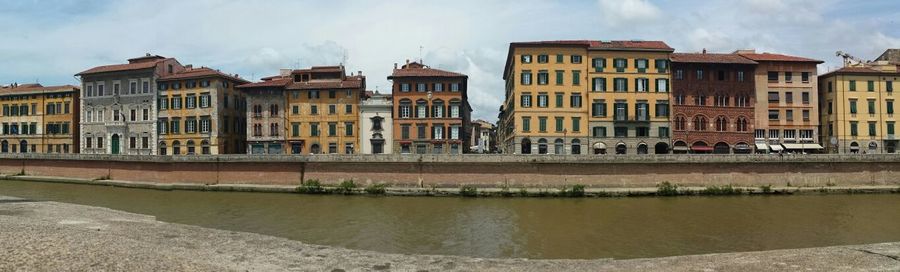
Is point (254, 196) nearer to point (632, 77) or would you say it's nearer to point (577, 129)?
point (577, 129)

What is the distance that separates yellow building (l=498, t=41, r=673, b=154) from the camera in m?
59.7

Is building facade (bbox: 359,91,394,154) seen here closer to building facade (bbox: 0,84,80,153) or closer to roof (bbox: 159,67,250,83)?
roof (bbox: 159,67,250,83)

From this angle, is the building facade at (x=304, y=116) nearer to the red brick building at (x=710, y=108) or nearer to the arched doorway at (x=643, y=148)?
the arched doorway at (x=643, y=148)

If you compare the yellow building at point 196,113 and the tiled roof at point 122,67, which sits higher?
the tiled roof at point 122,67

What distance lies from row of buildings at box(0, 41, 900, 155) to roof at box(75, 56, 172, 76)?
1.09ft

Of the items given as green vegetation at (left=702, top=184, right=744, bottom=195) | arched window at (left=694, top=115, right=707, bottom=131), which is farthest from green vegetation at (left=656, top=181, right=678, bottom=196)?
arched window at (left=694, top=115, right=707, bottom=131)

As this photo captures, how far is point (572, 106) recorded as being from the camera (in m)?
60.0

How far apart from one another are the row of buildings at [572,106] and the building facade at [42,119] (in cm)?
1156

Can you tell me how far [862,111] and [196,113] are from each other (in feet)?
238

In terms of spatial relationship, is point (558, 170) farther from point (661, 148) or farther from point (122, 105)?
point (122, 105)

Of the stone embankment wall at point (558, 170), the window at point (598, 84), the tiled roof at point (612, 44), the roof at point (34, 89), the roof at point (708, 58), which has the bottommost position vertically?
the stone embankment wall at point (558, 170)

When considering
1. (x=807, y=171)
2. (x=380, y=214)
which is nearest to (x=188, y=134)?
(x=380, y=214)

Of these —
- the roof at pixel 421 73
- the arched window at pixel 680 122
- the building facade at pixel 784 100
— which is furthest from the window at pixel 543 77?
the building facade at pixel 784 100

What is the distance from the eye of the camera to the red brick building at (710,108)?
60.3m
